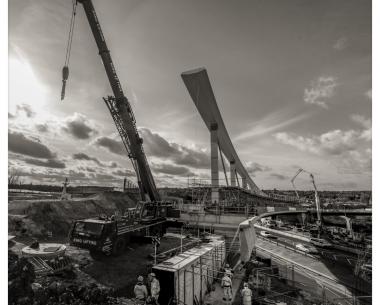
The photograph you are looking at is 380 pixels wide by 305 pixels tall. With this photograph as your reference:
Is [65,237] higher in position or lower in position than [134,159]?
lower

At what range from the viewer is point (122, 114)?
17375 millimetres

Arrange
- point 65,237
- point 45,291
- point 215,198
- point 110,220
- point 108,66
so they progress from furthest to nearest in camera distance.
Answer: point 215,198 < point 65,237 < point 108,66 < point 110,220 < point 45,291

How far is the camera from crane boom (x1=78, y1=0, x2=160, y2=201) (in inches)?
632

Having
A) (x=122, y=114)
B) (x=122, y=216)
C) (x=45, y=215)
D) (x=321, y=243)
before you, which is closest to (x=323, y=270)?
(x=321, y=243)

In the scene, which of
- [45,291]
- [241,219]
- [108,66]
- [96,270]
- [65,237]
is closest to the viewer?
[45,291]

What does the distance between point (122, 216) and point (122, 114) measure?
7.77 m

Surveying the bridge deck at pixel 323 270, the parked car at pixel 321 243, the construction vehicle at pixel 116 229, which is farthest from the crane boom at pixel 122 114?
the parked car at pixel 321 243

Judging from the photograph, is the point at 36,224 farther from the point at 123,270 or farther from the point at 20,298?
the point at 20,298

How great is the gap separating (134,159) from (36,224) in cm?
1010

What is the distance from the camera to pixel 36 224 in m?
19.6

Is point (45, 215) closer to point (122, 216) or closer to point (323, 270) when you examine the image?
point (122, 216)

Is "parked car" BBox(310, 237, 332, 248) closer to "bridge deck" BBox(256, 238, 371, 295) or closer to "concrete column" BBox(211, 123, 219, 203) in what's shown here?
"bridge deck" BBox(256, 238, 371, 295)

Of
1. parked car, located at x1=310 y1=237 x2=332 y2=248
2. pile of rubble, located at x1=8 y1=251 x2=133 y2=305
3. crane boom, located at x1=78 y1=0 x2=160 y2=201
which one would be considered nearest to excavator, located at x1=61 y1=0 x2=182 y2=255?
crane boom, located at x1=78 y1=0 x2=160 y2=201
